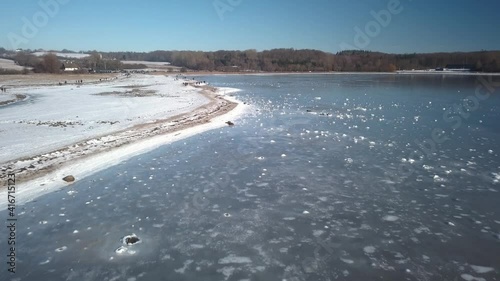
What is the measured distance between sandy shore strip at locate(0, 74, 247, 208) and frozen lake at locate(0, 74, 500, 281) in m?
0.64

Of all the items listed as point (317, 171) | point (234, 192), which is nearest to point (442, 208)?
point (317, 171)

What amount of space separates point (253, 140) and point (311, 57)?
187 meters

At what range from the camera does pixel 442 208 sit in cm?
805

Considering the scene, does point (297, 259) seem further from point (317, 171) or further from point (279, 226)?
point (317, 171)

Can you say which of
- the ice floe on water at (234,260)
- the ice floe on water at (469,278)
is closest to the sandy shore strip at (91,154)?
the ice floe on water at (234,260)

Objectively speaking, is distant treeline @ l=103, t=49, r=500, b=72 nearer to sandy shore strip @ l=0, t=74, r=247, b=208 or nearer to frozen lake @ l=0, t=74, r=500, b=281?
sandy shore strip @ l=0, t=74, r=247, b=208

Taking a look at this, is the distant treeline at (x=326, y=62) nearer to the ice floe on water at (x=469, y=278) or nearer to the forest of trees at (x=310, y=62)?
the forest of trees at (x=310, y=62)

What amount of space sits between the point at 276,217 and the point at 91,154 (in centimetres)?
836

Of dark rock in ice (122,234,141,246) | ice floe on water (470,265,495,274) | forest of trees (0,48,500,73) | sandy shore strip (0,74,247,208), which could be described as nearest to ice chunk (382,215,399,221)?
ice floe on water (470,265,495,274)

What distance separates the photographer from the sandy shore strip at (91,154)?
977cm

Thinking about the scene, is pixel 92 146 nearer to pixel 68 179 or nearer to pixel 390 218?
pixel 68 179

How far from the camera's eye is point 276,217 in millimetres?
7703

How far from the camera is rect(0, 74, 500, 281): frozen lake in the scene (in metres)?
5.77

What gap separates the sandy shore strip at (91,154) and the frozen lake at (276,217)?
2.08ft
